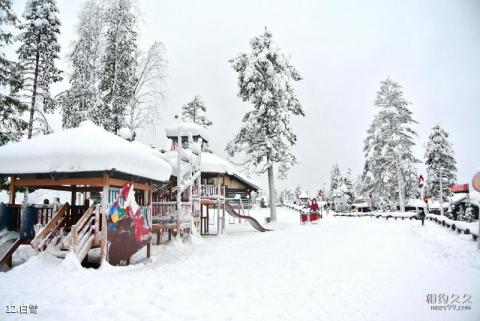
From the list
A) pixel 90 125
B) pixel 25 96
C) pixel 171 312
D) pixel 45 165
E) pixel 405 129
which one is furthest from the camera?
pixel 405 129

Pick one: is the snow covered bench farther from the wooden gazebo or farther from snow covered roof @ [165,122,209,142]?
snow covered roof @ [165,122,209,142]

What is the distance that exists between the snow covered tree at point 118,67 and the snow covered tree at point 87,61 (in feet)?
1.63

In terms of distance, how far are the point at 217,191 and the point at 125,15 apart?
13.1 meters

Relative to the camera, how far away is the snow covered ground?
16.3 feet

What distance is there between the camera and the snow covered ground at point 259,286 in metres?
4.96

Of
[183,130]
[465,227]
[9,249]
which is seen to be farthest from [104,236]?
[465,227]

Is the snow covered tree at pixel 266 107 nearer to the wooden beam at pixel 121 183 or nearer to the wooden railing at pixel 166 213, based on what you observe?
the wooden railing at pixel 166 213

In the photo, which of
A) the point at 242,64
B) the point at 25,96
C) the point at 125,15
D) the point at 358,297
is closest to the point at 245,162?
the point at 242,64

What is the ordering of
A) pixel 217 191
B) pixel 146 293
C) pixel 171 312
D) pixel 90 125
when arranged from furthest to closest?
pixel 217 191 → pixel 90 125 → pixel 146 293 → pixel 171 312

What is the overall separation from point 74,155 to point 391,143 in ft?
107

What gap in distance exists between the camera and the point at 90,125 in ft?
34.1

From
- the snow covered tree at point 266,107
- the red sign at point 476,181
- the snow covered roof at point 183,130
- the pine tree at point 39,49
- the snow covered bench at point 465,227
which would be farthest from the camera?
the snow covered tree at point 266,107

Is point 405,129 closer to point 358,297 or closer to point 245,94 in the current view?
point 245,94
